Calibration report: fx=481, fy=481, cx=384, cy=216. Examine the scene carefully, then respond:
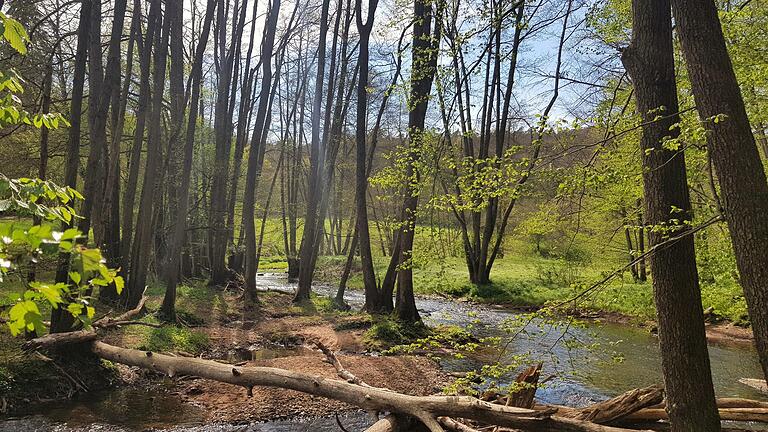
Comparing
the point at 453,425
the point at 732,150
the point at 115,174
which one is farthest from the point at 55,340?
the point at 732,150

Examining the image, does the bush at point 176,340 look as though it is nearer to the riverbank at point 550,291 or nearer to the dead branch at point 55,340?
the dead branch at point 55,340

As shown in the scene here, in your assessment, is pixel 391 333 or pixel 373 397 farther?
pixel 391 333

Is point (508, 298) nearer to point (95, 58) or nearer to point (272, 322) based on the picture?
point (272, 322)

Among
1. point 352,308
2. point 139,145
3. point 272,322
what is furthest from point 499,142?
point 139,145

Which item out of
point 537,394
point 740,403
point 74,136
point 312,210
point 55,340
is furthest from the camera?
point 312,210

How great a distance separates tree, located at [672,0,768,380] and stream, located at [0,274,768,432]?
1.24 m

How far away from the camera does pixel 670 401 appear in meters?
4.04

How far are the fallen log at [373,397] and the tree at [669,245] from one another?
1047mm

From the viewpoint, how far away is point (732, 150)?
3588 millimetres

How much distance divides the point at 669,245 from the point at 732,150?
33.1 inches

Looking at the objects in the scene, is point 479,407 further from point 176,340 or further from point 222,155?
point 222,155

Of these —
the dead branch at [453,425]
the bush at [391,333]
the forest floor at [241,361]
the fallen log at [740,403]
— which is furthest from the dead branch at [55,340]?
the fallen log at [740,403]

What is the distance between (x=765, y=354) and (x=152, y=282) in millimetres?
19650

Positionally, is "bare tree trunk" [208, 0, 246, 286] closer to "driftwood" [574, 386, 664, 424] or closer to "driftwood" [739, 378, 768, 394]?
"driftwood" [574, 386, 664, 424]
